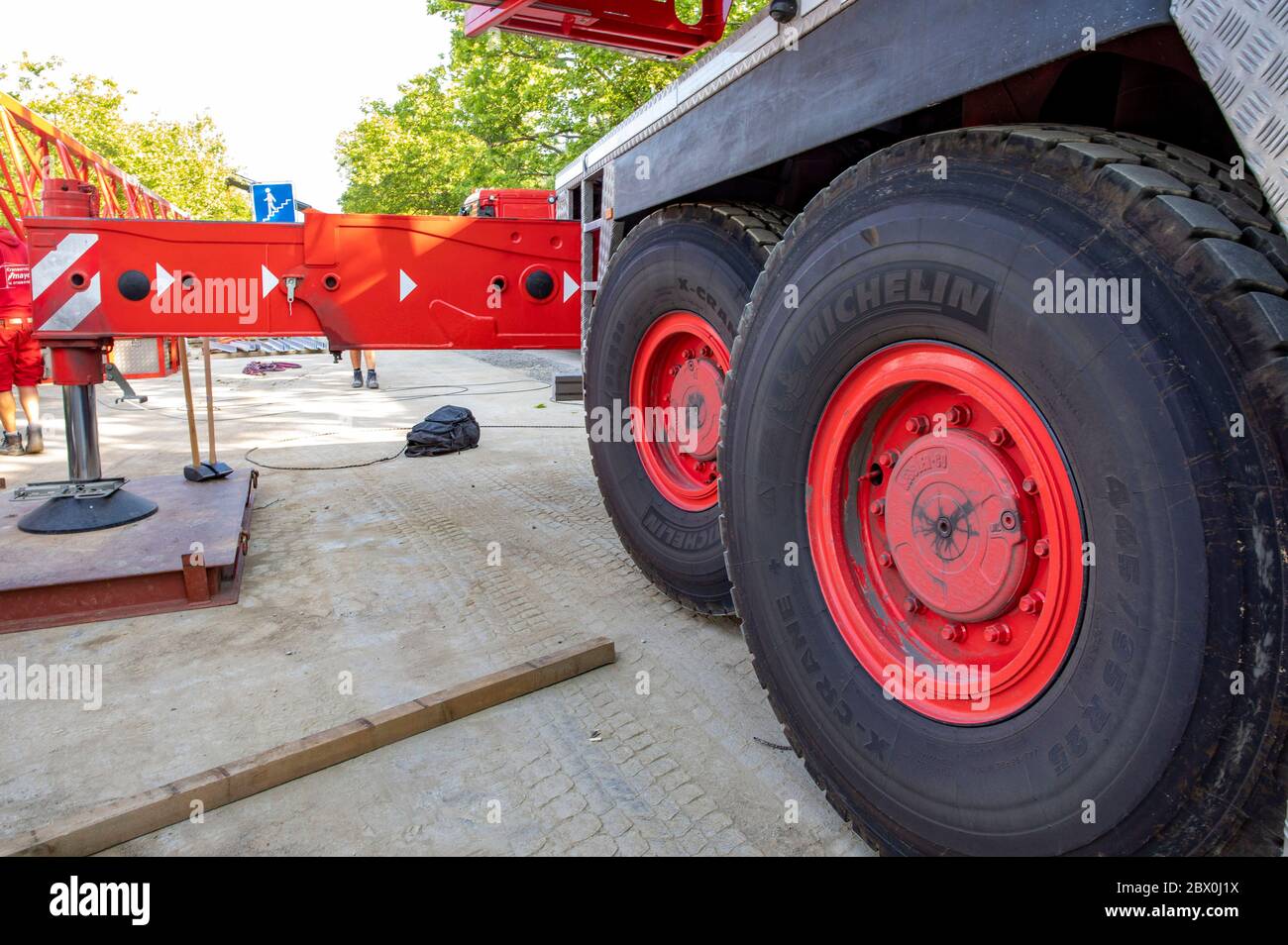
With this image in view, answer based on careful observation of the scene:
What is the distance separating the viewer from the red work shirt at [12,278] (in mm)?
6578

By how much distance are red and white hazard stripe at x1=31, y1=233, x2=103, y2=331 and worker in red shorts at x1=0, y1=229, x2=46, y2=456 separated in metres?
3.50

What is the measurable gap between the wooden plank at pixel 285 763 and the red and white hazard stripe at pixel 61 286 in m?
2.55

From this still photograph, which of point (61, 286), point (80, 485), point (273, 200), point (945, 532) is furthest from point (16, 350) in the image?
point (945, 532)

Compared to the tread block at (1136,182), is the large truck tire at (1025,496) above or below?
below

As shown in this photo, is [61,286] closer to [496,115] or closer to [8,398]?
[8,398]

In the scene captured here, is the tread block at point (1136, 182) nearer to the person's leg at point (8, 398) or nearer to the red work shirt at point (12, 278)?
the red work shirt at point (12, 278)

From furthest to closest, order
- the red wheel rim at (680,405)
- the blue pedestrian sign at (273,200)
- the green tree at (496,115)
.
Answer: the green tree at (496,115)
the blue pedestrian sign at (273,200)
the red wheel rim at (680,405)

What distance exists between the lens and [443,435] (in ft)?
23.0

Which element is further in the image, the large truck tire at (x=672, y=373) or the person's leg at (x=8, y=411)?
the person's leg at (x=8, y=411)

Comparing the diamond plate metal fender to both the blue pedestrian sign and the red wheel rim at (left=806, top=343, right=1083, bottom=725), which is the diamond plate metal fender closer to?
the red wheel rim at (left=806, top=343, right=1083, bottom=725)

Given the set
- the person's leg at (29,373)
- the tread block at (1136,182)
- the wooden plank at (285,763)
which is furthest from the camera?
the person's leg at (29,373)

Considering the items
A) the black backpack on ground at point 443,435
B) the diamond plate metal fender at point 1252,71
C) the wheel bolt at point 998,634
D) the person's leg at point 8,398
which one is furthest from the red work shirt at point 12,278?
the diamond plate metal fender at point 1252,71

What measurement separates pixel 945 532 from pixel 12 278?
25.3 feet

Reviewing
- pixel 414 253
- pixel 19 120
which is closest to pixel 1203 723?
pixel 414 253
